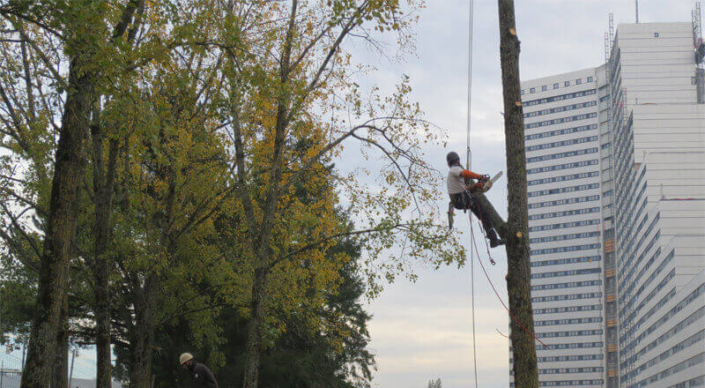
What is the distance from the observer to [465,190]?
10672 mm

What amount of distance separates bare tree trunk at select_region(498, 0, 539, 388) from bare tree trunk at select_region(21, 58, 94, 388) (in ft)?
22.9

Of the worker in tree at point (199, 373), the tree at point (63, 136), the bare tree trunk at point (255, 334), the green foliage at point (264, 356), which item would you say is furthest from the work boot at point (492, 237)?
the green foliage at point (264, 356)

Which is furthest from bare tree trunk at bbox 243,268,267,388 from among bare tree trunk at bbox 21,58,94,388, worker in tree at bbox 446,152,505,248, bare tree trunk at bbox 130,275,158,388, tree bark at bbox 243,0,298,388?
worker in tree at bbox 446,152,505,248

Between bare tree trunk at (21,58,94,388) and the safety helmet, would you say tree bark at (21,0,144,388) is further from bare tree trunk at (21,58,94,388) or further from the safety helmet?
the safety helmet

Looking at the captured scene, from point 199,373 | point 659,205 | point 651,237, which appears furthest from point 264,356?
point 651,237

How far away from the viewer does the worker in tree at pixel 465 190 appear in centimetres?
1039

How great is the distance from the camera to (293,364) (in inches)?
1182

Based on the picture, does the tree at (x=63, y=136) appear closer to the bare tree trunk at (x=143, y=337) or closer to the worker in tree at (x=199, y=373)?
the worker in tree at (x=199, y=373)

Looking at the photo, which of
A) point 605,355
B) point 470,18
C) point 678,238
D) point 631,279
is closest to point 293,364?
point 470,18

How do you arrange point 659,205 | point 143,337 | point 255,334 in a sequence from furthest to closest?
point 659,205, point 143,337, point 255,334

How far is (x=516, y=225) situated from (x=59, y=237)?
7635 mm

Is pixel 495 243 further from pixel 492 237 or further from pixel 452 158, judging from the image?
pixel 452 158

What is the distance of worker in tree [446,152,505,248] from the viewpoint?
10.4 m

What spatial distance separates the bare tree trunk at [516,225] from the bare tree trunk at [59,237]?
274 inches
